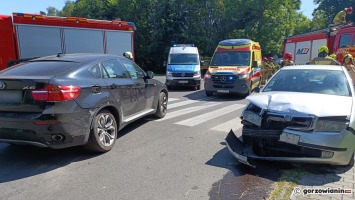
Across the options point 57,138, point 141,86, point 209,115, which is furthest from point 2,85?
point 209,115

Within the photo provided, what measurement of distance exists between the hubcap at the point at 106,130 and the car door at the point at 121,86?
0.40m

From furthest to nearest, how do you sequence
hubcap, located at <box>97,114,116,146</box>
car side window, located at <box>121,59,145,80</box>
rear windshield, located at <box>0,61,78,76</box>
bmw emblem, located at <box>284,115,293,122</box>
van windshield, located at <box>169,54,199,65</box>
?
1. van windshield, located at <box>169,54,199,65</box>
2. car side window, located at <box>121,59,145,80</box>
3. hubcap, located at <box>97,114,116,146</box>
4. rear windshield, located at <box>0,61,78,76</box>
5. bmw emblem, located at <box>284,115,293,122</box>

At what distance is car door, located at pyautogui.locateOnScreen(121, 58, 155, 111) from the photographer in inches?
237

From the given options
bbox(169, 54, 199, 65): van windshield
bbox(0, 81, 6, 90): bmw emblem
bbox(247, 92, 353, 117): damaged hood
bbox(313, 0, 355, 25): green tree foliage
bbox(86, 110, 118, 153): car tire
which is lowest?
bbox(86, 110, 118, 153): car tire

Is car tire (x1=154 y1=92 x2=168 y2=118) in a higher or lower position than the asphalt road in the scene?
higher

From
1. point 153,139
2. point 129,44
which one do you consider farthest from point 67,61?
point 129,44

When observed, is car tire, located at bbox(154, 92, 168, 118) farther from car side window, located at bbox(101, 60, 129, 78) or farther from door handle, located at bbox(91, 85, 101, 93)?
door handle, located at bbox(91, 85, 101, 93)

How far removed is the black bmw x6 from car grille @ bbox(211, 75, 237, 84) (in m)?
6.32

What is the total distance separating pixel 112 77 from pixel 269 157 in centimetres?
305

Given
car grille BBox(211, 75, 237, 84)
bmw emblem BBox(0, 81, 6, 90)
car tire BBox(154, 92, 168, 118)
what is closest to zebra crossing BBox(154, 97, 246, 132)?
car tire BBox(154, 92, 168, 118)

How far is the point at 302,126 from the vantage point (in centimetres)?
394

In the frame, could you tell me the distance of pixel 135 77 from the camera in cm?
610

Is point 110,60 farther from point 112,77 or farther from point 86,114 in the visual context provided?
point 86,114

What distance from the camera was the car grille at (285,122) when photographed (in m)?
3.91
